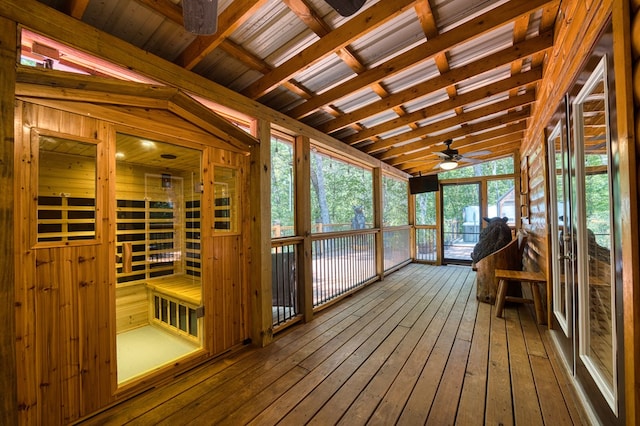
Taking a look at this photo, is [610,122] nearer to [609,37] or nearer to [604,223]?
[609,37]

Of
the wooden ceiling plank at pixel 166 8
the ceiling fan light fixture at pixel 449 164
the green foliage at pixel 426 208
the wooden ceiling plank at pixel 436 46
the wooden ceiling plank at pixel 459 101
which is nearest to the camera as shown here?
the wooden ceiling plank at pixel 166 8

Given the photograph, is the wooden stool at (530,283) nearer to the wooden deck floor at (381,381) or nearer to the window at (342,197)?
the wooden deck floor at (381,381)

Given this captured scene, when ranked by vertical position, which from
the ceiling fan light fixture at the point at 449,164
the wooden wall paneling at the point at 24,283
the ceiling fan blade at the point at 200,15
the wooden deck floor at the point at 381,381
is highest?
the ceiling fan light fixture at the point at 449,164

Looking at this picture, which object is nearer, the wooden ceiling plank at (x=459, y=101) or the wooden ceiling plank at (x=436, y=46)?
the wooden ceiling plank at (x=436, y=46)

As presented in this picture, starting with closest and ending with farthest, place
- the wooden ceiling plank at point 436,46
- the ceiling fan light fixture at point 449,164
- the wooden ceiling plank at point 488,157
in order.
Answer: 1. the wooden ceiling plank at point 436,46
2. the ceiling fan light fixture at point 449,164
3. the wooden ceiling plank at point 488,157

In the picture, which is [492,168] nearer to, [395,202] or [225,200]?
[395,202]

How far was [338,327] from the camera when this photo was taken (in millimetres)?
3035

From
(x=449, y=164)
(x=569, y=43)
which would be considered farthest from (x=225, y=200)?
(x=449, y=164)

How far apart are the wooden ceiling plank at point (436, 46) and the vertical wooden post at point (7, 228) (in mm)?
2222

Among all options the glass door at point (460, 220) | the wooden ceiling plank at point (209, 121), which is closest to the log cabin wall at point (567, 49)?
the wooden ceiling plank at point (209, 121)

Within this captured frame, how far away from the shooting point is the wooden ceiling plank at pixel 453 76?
2.31 m

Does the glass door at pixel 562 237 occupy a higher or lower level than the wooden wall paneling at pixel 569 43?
lower

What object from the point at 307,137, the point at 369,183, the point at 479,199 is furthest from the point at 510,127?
the point at 307,137

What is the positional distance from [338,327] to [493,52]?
3299 millimetres
